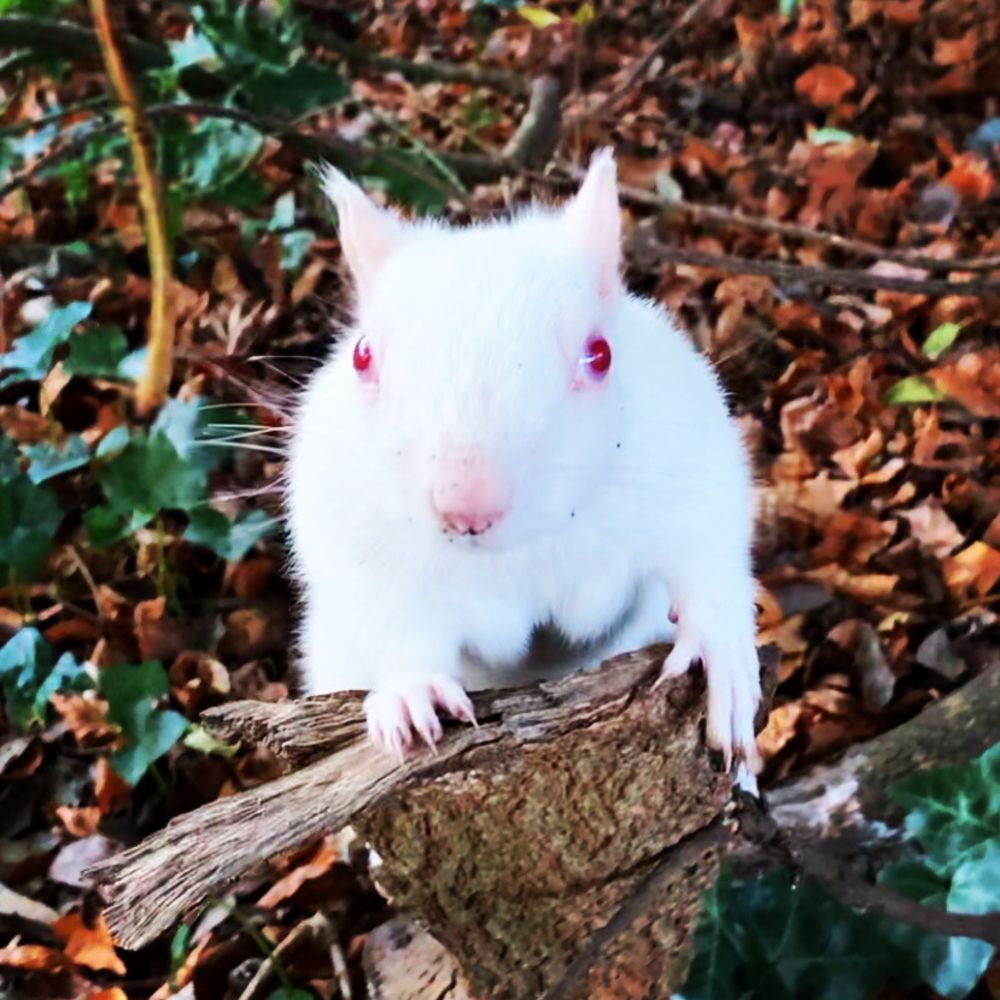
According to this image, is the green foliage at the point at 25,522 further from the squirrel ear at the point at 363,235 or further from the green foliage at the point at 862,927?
the green foliage at the point at 862,927

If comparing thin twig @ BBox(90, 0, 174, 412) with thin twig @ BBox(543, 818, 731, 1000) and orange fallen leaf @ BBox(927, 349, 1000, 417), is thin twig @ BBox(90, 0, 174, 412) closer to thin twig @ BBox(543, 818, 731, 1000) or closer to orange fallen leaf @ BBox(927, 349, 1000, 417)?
thin twig @ BBox(543, 818, 731, 1000)

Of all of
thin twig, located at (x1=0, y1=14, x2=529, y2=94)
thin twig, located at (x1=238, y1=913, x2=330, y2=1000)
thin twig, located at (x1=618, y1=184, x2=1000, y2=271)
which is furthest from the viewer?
thin twig, located at (x1=0, y1=14, x2=529, y2=94)

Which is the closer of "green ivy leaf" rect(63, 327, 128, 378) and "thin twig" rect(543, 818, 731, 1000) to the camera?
"thin twig" rect(543, 818, 731, 1000)

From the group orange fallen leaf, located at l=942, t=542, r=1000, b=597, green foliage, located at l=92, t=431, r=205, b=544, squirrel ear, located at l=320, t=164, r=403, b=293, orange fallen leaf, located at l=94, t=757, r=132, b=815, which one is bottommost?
orange fallen leaf, located at l=942, t=542, r=1000, b=597

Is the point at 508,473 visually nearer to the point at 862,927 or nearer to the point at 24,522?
the point at 862,927

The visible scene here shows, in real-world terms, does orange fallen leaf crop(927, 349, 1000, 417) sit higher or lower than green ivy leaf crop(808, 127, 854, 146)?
lower

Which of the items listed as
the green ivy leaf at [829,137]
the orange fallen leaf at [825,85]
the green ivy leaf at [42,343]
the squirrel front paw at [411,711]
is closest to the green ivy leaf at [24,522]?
the green ivy leaf at [42,343]

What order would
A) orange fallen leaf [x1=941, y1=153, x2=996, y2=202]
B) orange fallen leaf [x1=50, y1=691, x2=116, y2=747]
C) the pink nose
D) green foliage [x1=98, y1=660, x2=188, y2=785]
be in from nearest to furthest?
1. the pink nose
2. green foliage [x1=98, y1=660, x2=188, y2=785]
3. orange fallen leaf [x1=50, y1=691, x2=116, y2=747]
4. orange fallen leaf [x1=941, y1=153, x2=996, y2=202]

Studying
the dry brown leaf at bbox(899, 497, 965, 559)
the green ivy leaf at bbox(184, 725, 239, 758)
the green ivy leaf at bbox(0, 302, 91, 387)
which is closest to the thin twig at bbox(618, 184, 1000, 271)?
the dry brown leaf at bbox(899, 497, 965, 559)

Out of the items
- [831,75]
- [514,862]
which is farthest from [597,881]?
[831,75]
